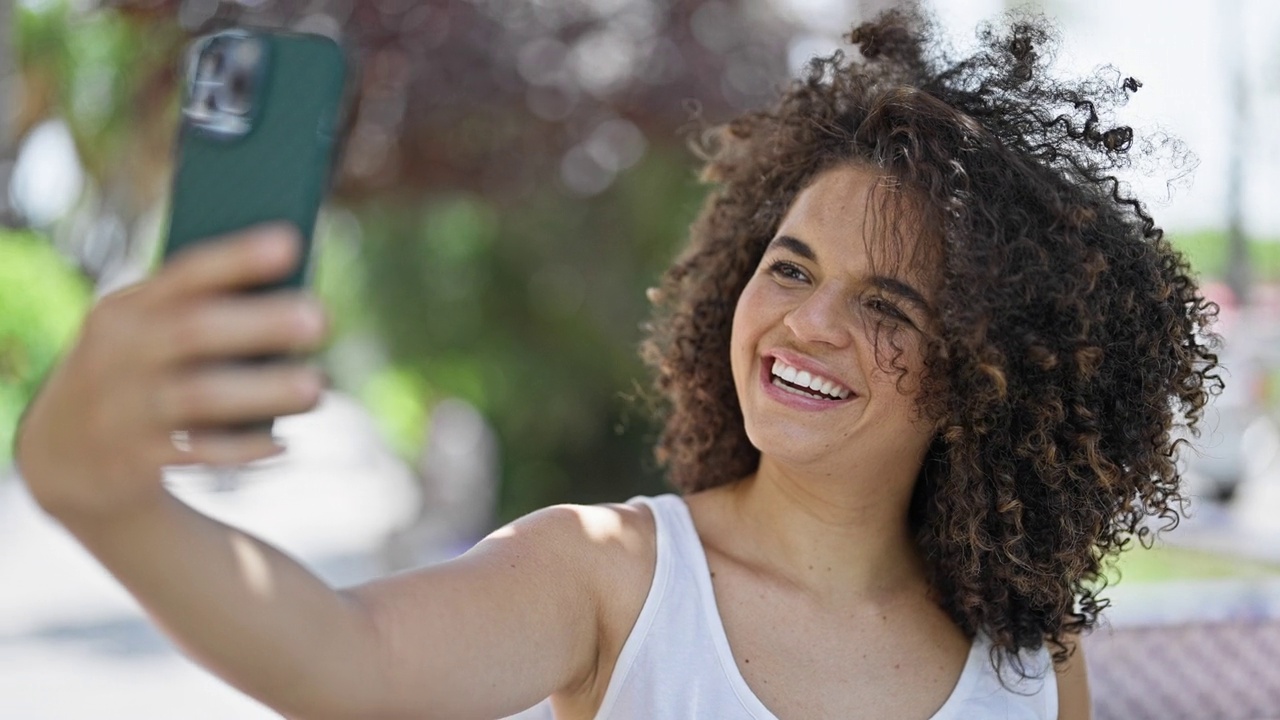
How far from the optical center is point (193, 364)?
909 millimetres

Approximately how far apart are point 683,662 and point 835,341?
20.8 inches

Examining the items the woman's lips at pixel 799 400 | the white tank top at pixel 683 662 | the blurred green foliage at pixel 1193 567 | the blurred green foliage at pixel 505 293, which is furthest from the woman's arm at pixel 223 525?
the blurred green foliage at pixel 505 293

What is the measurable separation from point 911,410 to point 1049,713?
597 millimetres

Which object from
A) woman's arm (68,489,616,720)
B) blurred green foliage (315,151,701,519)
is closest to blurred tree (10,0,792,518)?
blurred green foliage (315,151,701,519)

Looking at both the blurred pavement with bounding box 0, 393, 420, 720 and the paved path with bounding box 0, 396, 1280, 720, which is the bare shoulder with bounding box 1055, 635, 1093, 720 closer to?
the paved path with bounding box 0, 396, 1280, 720

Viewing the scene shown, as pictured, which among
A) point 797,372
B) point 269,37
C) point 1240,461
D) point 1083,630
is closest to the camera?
point 269,37

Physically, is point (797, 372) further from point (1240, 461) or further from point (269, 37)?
point (1240, 461)

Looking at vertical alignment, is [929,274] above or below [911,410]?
above

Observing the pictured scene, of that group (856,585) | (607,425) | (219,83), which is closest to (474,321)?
(607,425)

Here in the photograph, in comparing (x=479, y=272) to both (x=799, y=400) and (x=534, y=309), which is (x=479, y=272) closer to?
(x=534, y=309)

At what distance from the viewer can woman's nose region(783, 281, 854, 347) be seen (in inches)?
74.5

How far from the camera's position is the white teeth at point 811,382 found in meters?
1.91

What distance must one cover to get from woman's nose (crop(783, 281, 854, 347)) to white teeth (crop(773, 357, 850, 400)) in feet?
0.17

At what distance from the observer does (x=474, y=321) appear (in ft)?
21.9
